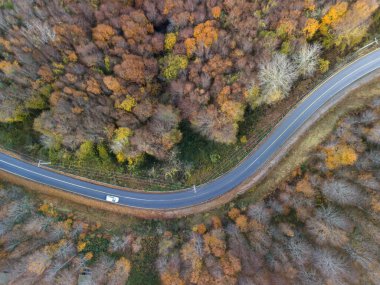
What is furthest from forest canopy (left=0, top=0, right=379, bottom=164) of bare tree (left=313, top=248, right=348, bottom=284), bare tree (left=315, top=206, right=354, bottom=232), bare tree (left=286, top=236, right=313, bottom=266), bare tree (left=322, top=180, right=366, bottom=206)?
bare tree (left=313, top=248, right=348, bottom=284)

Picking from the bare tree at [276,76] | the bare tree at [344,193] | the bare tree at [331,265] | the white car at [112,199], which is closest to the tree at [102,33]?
the bare tree at [276,76]

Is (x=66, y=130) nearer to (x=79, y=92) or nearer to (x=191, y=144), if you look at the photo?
(x=79, y=92)

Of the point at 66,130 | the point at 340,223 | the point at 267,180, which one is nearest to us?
the point at 340,223

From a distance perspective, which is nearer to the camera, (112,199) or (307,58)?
(307,58)

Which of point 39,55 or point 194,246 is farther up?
point 39,55

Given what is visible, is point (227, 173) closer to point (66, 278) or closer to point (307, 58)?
point (307, 58)

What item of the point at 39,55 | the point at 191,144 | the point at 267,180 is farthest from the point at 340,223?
the point at 39,55

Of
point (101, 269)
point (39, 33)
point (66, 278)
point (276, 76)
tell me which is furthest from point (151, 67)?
point (66, 278)
